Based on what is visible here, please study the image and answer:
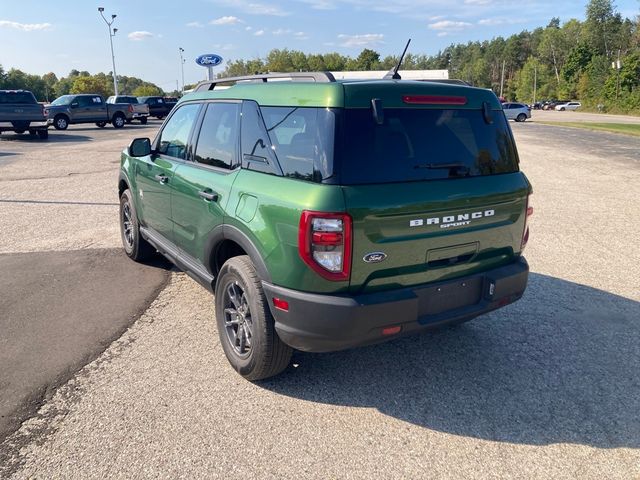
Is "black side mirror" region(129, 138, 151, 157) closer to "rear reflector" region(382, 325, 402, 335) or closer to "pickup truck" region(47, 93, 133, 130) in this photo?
"rear reflector" region(382, 325, 402, 335)

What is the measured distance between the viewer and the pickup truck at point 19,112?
20953 millimetres

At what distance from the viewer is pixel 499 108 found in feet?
11.4

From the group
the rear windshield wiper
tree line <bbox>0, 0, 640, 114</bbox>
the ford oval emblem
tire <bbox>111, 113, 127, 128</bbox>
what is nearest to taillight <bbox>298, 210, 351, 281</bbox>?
the ford oval emblem

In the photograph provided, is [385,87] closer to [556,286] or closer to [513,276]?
[513,276]

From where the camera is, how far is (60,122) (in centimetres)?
2736

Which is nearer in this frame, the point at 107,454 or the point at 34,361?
the point at 107,454

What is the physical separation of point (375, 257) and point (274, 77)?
65.3 inches

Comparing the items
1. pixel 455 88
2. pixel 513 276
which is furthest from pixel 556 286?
pixel 455 88

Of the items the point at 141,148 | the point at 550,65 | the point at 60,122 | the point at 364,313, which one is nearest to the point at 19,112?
the point at 60,122

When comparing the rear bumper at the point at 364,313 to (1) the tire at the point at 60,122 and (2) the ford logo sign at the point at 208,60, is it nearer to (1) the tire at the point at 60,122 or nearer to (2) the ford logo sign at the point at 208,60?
(2) the ford logo sign at the point at 208,60

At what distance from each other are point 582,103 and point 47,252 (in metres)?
82.2

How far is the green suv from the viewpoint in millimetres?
2734

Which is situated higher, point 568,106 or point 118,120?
point 568,106

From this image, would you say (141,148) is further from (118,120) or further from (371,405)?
(118,120)
